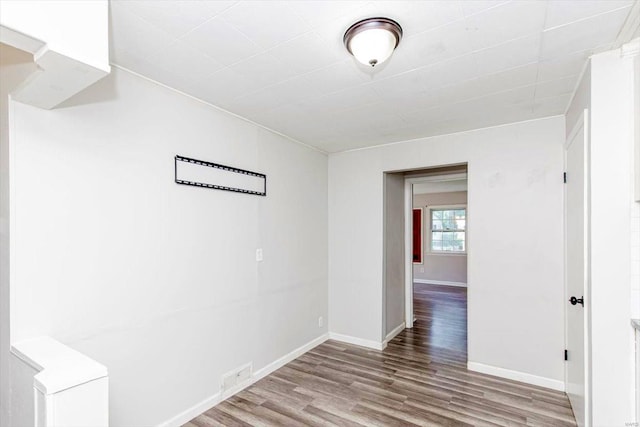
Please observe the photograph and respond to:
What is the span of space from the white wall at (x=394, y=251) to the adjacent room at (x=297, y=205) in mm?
93

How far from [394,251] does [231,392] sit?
2585 millimetres

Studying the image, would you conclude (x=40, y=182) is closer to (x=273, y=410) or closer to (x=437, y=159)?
(x=273, y=410)

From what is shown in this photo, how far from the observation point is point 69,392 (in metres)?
1.27

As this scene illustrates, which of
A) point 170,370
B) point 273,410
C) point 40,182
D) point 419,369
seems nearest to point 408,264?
point 419,369

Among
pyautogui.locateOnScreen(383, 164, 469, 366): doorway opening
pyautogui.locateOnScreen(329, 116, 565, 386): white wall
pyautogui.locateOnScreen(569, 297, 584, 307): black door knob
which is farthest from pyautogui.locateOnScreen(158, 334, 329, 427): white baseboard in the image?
pyautogui.locateOnScreen(569, 297, 584, 307): black door knob

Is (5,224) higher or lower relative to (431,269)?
higher

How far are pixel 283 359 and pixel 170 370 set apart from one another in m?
1.38

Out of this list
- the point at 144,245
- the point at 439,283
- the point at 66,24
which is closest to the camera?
the point at 66,24

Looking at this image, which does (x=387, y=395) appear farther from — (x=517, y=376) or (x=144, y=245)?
(x=144, y=245)

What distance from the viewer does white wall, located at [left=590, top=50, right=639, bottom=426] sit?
1.88 meters

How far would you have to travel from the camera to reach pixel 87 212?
6.37ft

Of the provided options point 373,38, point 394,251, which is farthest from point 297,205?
point 373,38

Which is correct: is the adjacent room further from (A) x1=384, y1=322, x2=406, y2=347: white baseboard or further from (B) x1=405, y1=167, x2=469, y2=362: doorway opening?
(B) x1=405, y1=167, x2=469, y2=362: doorway opening

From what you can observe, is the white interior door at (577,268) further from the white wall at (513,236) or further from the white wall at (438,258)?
the white wall at (438,258)
